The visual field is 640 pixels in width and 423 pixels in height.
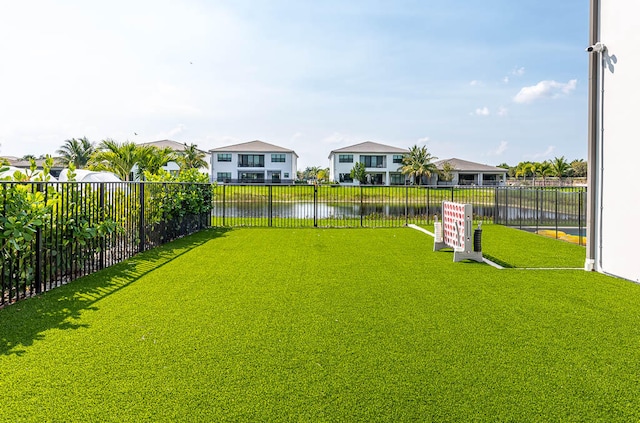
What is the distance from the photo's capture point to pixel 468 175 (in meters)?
60.0

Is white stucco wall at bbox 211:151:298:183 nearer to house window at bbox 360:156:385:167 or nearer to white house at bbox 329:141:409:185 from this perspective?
white house at bbox 329:141:409:185

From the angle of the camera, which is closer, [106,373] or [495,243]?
[106,373]

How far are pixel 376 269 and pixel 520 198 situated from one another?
30.9ft

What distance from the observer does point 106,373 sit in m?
3.06

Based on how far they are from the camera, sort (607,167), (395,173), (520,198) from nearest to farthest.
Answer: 1. (607,167)
2. (520,198)
3. (395,173)

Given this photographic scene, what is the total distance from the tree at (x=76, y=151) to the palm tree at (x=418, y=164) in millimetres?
39162

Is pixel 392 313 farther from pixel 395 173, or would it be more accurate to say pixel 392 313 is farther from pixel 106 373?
pixel 395 173

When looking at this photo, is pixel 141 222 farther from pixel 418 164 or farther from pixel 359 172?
pixel 418 164

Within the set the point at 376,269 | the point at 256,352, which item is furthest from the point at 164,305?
the point at 376,269

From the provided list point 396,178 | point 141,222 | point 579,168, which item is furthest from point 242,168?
point 579,168

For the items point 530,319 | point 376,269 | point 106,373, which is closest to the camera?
point 106,373

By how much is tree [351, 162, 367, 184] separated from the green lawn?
154 ft

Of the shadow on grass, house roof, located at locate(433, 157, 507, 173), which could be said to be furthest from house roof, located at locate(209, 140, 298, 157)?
the shadow on grass

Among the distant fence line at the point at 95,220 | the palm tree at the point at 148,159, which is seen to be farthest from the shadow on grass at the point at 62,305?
the palm tree at the point at 148,159
